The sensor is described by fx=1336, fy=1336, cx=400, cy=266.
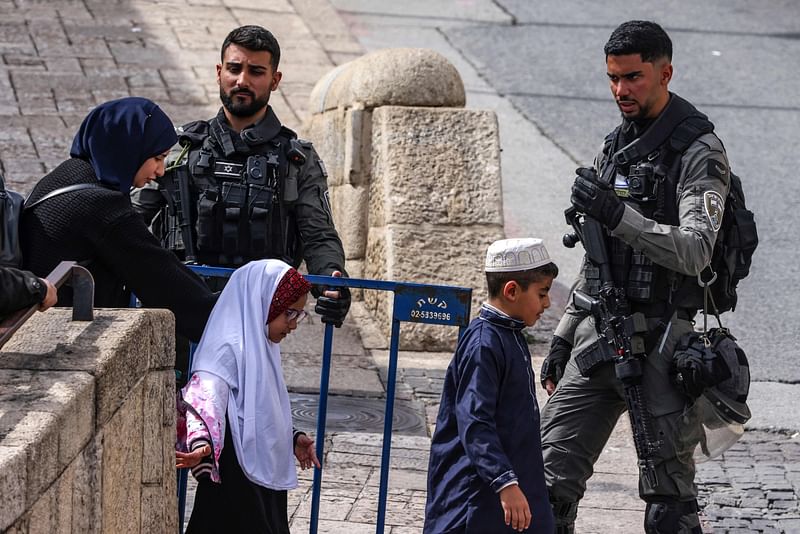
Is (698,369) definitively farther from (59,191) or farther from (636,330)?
(59,191)

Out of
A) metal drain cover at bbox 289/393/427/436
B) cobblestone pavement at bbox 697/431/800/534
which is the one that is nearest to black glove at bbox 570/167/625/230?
cobblestone pavement at bbox 697/431/800/534

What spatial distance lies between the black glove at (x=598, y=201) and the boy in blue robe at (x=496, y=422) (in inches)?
13.8

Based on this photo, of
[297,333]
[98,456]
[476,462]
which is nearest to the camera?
[98,456]

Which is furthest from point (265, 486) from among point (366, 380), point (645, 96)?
point (366, 380)

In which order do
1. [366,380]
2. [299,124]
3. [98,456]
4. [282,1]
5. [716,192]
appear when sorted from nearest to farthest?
[98,456]
[716,192]
[366,380]
[299,124]
[282,1]

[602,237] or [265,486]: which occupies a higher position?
[602,237]

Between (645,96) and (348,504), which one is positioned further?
(348,504)

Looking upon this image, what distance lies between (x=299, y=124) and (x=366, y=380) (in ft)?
12.9

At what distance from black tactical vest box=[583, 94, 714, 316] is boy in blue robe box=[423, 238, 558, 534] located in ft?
1.94

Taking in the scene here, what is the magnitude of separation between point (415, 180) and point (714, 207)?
343 cm

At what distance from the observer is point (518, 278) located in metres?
3.98

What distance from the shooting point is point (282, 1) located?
47.2ft

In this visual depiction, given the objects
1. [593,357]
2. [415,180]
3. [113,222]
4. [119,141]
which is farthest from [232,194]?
[415,180]

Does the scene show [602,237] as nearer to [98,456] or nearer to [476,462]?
[476,462]
